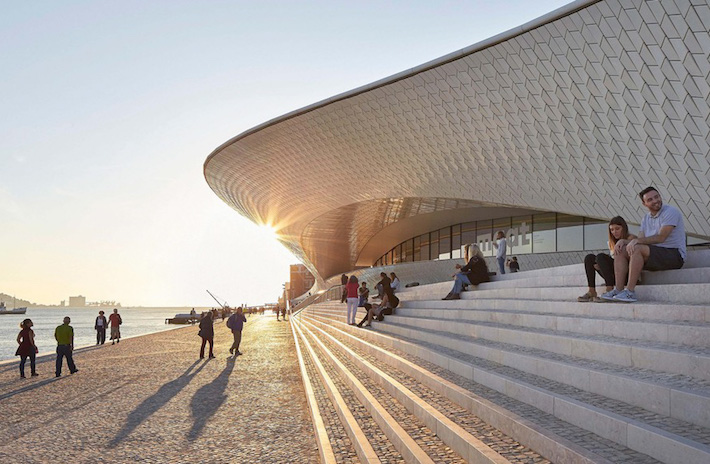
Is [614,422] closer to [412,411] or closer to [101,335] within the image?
[412,411]

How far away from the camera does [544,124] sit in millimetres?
17578

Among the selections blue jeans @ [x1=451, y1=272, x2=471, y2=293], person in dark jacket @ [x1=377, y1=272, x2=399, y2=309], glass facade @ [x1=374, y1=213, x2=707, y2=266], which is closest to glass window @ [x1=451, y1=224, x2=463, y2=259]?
glass facade @ [x1=374, y1=213, x2=707, y2=266]

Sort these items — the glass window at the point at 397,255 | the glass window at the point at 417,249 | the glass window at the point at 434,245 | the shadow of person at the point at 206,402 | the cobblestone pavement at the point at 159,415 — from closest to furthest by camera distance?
the cobblestone pavement at the point at 159,415, the shadow of person at the point at 206,402, the glass window at the point at 434,245, the glass window at the point at 417,249, the glass window at the point at 397,255

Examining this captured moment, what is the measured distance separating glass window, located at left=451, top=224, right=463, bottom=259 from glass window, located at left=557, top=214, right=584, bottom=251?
7355 millimetres

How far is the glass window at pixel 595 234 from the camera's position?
77.7ft

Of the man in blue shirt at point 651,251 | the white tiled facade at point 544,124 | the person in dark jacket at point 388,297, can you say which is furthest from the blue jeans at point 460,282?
the white tiled facade at point 544,124

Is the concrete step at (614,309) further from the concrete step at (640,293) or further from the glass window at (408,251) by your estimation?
the glass window at (408,251)

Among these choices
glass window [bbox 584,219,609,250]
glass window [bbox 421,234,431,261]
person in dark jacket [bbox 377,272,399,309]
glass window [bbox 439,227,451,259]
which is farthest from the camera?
glass window [bbox 421,234,431,261]

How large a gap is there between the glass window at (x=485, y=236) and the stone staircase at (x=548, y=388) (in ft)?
73.7

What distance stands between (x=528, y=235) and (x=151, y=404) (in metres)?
22.5

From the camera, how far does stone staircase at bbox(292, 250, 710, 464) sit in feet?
9.61

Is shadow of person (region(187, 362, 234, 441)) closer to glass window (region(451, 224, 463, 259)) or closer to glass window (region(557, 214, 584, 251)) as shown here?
glass window (region(557, 214, 584, 251))

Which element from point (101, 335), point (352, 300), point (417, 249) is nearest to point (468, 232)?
point (417, 249)

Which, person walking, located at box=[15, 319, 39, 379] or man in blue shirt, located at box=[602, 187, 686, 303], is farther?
person walking, located at box=[15, 319, 39, 379]
